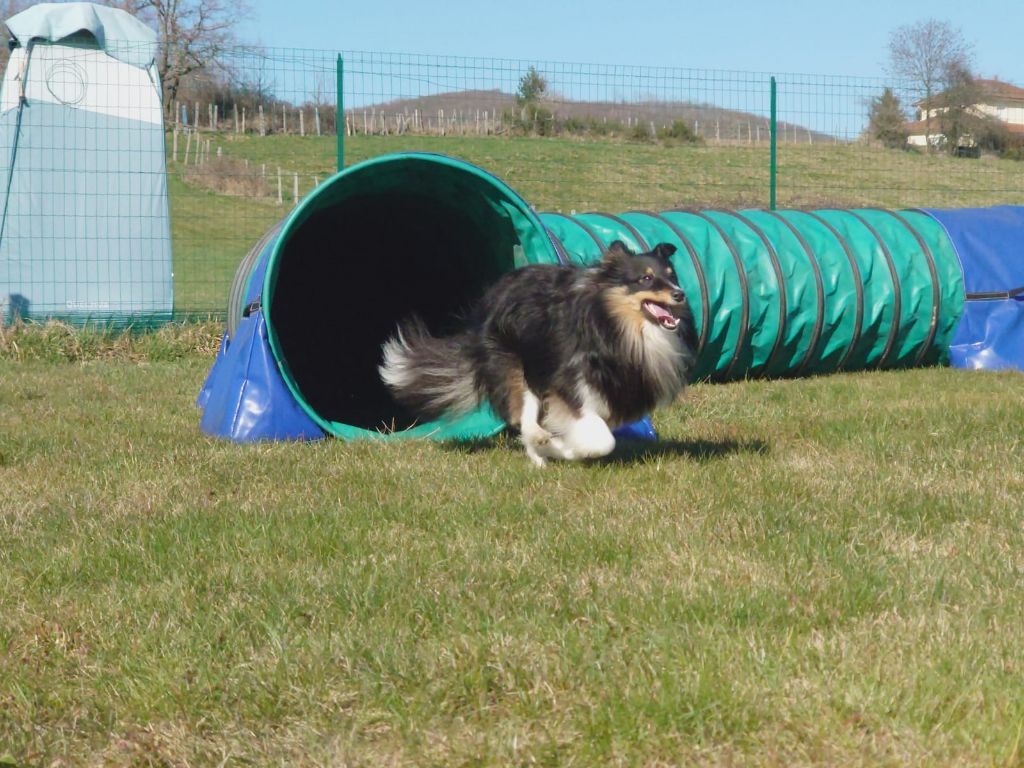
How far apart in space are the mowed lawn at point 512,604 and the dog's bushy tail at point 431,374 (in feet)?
1.40

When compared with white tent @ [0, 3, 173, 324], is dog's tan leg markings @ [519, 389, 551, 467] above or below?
below

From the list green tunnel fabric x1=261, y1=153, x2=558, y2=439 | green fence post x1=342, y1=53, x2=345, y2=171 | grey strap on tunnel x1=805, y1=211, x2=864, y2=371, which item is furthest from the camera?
green fence post x1=342, y1=53, x2=345, y2=171

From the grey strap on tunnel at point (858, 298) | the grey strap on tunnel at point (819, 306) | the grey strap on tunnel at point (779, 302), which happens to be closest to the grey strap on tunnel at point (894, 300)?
the grey strap on tunnel at point (858, 298)

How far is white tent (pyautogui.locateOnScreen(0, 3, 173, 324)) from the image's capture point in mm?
11383

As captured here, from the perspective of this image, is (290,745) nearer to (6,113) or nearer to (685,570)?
(685,570)

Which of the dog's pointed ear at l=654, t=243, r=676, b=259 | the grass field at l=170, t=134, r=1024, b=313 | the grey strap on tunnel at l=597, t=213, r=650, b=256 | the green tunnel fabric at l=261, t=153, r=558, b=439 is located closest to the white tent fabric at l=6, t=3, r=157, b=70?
the grass field at l=170, t=134, r=1024, b=313

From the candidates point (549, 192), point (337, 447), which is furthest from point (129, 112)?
point (549, 192)

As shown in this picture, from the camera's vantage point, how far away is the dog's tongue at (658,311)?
5.39 meters

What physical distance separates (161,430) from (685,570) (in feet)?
12.2

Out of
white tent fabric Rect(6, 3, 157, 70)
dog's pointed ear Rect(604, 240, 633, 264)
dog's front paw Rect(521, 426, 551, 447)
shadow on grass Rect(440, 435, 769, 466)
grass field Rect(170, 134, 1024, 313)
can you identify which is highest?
white tent fabric Rect(6, 3, 157, 70)

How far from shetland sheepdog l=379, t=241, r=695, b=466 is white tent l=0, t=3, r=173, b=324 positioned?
6171mm

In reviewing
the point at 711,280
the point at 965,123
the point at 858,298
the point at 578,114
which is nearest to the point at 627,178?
the point at 578,114

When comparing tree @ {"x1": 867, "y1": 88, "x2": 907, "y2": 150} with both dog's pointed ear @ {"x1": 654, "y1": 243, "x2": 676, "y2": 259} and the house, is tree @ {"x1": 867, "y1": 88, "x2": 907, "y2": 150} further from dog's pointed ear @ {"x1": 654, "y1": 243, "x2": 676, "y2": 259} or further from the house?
dog's pointed ear @ {"x1": 654, "y1": 243, "x2": 676, "y2": 259}

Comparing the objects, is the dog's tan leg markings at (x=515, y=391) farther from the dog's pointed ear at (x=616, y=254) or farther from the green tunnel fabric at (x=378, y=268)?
the dog's pointed ear at (x=616, y=254)
